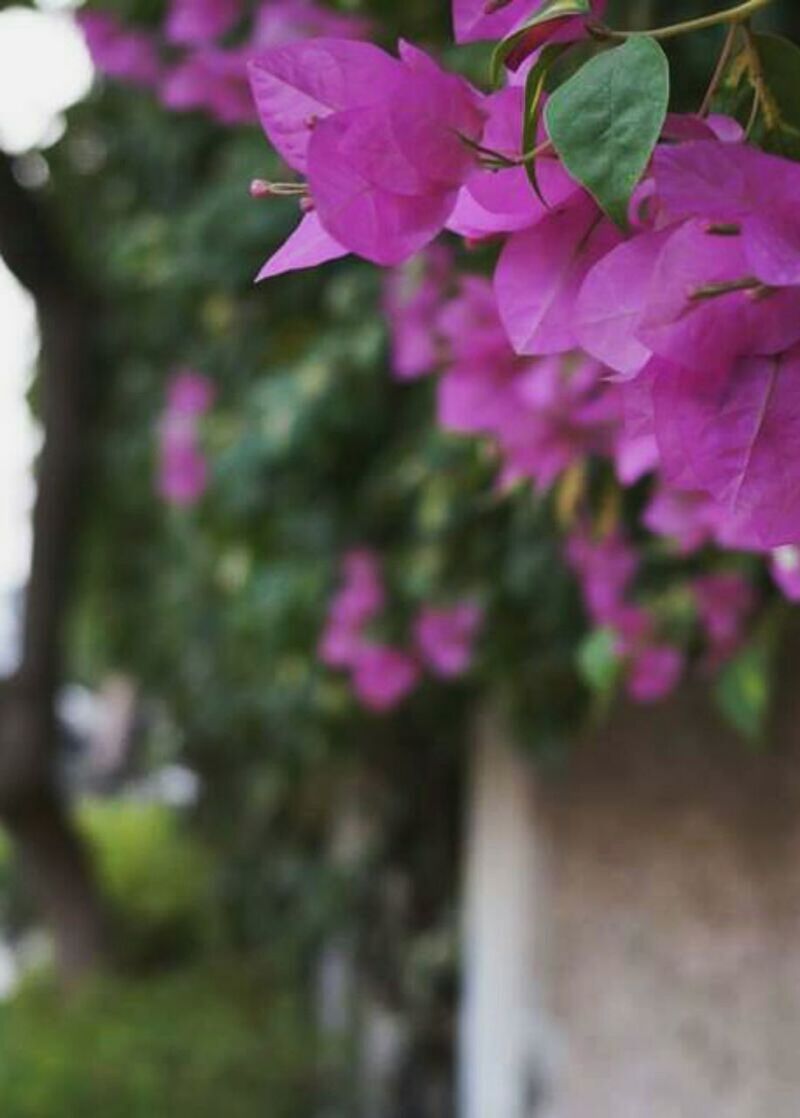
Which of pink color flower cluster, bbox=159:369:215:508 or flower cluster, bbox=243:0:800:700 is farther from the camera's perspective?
pink color flower cluster, bbox=159:369:215:508

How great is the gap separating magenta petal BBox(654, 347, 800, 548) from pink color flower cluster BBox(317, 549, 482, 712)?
1.40m

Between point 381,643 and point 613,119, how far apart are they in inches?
61.1

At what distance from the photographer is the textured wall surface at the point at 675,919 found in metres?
1.90

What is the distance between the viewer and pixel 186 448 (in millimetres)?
2396

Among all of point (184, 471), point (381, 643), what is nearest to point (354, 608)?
point (381, 643)

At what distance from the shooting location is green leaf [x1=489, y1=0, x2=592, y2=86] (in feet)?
1.51

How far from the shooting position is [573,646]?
196cm

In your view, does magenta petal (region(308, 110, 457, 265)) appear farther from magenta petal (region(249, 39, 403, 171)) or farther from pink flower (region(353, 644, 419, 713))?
pink flower (region(353, 644, 419, 713))

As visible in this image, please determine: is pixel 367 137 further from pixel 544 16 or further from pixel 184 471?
pixel 184 471

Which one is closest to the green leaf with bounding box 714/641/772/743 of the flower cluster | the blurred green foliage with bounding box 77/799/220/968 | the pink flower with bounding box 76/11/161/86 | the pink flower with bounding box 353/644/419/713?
the pink flower with bounding box 353/644/419/713

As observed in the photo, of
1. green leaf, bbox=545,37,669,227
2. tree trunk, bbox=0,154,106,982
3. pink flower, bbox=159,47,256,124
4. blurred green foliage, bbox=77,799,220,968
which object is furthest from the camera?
blurred green foliage, bbox=77,799,220,968

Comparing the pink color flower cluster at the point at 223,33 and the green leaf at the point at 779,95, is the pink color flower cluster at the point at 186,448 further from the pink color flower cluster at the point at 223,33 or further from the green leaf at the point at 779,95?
the green leaf at the point at 779,95

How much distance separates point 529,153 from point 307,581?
5.53 ft

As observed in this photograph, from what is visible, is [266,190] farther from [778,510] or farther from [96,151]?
[96,151]
